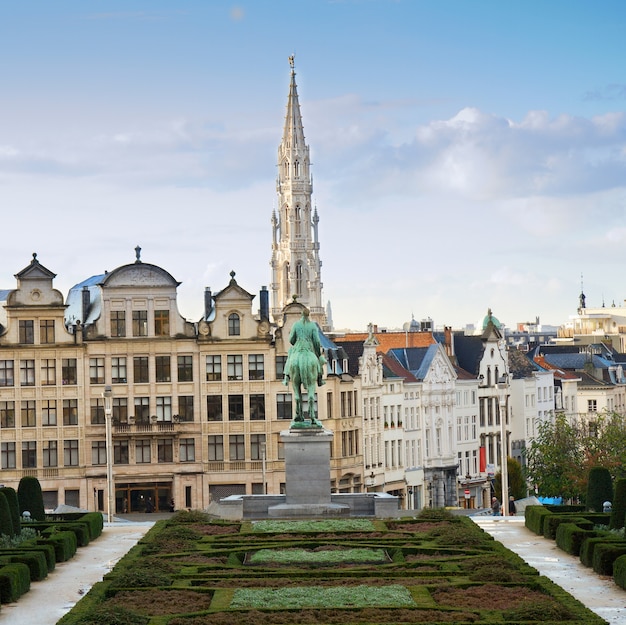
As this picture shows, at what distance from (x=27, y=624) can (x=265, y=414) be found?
61189 mm

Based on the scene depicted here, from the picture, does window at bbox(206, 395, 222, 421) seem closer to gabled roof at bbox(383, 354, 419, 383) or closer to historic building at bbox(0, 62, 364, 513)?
historic building at bbox(0, 62, 364, 513)

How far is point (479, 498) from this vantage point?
124688mm

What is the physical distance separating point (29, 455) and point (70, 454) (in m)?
2.23

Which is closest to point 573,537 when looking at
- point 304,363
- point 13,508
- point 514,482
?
point 304,363

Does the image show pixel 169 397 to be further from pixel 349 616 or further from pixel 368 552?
pixel 349 616

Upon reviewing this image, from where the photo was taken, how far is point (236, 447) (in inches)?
4006

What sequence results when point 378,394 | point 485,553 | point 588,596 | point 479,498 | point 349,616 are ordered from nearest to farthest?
point 349,616, point 588,596, point 485,553, point 378,394, point 479,498

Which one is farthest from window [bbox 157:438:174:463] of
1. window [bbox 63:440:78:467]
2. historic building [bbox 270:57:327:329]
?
historic building [bbox 270:57:327:329]

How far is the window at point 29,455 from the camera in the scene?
326 ft

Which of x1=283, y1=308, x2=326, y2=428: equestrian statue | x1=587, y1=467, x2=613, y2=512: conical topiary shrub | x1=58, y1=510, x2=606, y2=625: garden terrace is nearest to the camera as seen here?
x1=58, y1=510, x2=606, y2=625: garden terrace

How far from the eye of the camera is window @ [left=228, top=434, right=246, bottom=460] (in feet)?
333

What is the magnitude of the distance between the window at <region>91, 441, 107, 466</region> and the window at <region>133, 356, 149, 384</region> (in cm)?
398

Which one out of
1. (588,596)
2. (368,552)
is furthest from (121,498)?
(588,596)

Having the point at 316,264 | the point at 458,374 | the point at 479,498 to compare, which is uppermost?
the point at 316,264
